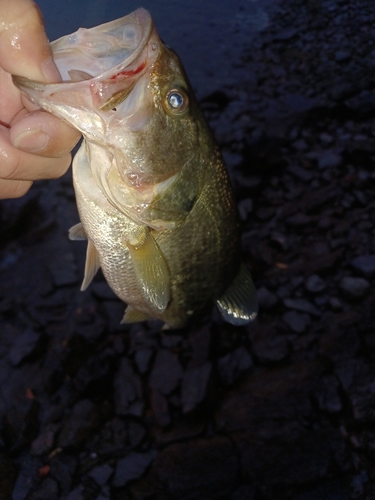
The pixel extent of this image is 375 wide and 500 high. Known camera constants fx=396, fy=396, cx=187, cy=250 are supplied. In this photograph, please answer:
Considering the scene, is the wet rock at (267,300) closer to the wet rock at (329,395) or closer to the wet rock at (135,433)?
the wet rock at (329,395)

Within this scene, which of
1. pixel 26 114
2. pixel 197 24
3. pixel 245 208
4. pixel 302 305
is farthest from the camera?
pixel 197 24

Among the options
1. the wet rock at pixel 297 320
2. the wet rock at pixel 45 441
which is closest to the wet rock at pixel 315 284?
the wet rock at pixel 297 320

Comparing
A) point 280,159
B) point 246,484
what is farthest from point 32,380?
point 280,159

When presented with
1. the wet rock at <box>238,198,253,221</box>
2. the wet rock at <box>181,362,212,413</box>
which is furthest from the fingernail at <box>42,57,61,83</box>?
the wet rock at <box>238,198,253,221</box>

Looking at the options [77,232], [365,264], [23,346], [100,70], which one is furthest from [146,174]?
[365,264]

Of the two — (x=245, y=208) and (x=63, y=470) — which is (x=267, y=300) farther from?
(x=63, y=470)
